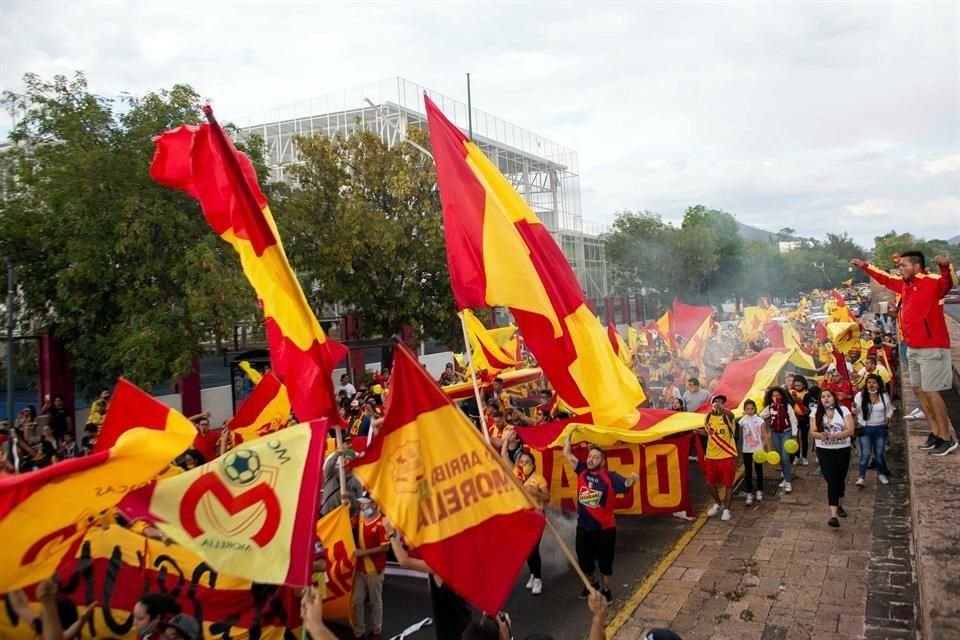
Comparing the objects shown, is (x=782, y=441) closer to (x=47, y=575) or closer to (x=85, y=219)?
(x=47, y=575)

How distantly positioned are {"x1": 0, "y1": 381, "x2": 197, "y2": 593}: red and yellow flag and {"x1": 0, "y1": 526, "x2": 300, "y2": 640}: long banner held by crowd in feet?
4.12

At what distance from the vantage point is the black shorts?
276 inches

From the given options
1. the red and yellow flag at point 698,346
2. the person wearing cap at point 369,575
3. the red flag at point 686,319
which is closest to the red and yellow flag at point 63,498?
the person wearing cap at point 369,575

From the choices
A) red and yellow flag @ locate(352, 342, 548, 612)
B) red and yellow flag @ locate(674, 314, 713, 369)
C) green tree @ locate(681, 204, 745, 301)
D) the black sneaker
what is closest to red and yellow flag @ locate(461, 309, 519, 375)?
red and yellow flag @ locate(674, 314, 713, 369)

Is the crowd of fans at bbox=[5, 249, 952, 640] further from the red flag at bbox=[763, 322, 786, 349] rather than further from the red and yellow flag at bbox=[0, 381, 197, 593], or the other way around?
the red flag at bbox=[763, 322, 786, 349]

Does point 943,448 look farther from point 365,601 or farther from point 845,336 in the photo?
point 845,336

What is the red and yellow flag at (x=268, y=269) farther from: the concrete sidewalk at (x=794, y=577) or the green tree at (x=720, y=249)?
the green tree at (x=720, y=249)

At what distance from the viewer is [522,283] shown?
6.22 meters

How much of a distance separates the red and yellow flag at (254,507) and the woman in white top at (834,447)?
6.60 metres

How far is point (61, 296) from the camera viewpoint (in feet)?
44.0

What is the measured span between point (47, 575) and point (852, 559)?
7242 mm

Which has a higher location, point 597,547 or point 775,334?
point 775,334

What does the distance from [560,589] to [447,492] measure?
3776mm

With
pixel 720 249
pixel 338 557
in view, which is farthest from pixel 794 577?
pixel 720 249
